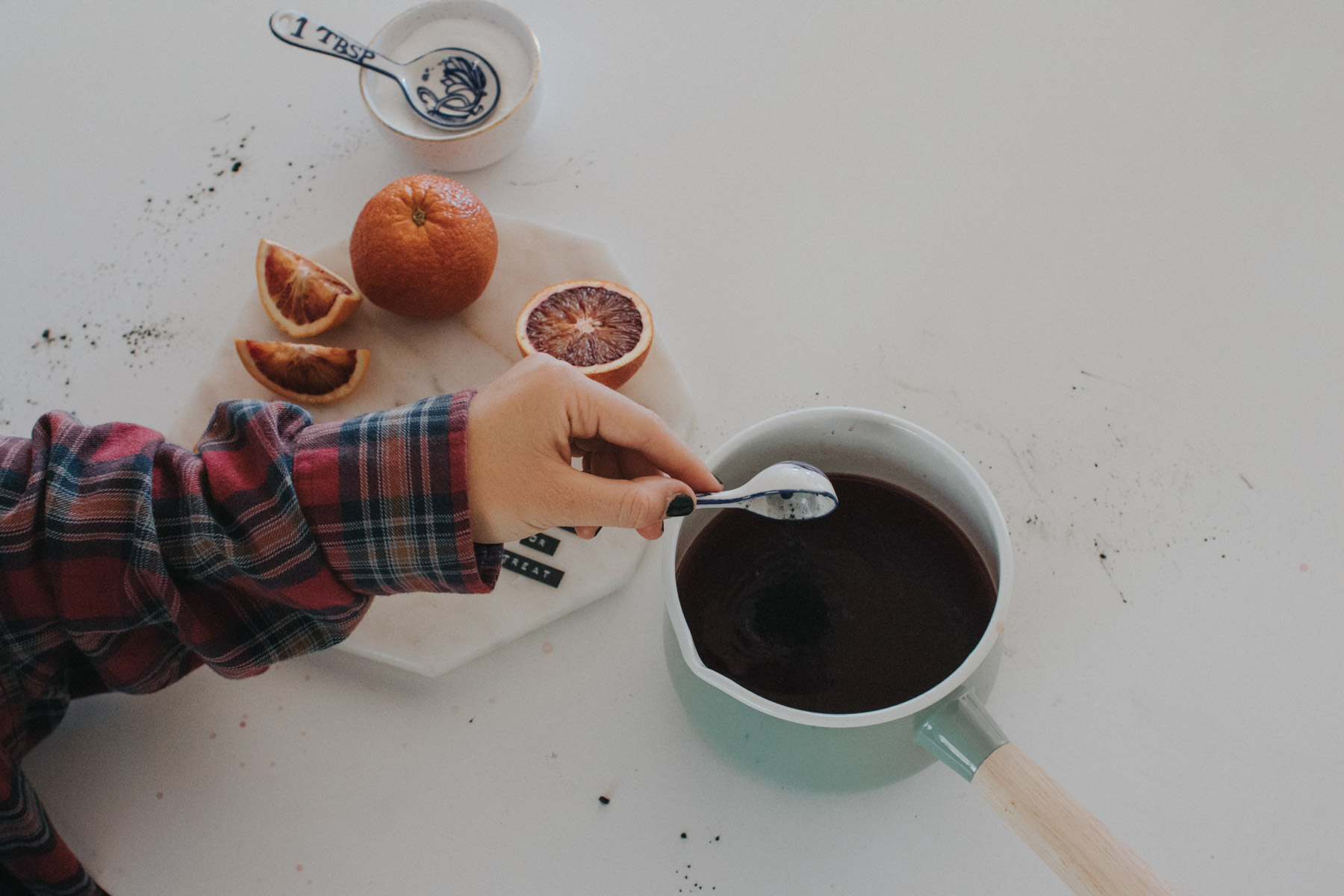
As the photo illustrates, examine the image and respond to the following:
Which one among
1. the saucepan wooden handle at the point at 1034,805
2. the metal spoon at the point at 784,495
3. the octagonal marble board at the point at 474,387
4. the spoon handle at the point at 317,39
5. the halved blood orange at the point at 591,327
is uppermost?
the spoon handle at the point at 317,39

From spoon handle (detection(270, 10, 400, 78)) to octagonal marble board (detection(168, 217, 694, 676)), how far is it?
19 centimetres

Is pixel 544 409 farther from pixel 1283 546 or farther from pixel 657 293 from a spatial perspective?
pixel 1283 546

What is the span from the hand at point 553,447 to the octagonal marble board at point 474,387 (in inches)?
6.8

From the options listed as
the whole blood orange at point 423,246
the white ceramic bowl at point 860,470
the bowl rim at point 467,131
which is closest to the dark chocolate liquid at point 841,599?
the white ceramic bowl at point 860,470

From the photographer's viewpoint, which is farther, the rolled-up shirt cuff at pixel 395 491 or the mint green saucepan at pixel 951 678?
the rolled-up shirt cuff at pixel 395 491

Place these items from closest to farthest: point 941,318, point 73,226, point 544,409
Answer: point 544,409 → point 941,318 → point 73,226

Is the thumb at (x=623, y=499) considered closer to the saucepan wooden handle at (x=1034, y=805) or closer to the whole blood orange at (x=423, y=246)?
the saucepan wooden handle at (x=1034, y=805)

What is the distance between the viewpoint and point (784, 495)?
1.79 feet

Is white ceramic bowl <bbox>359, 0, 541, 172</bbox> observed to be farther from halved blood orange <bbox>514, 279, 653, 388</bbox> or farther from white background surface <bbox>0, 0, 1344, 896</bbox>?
halved blood orange <bbox>514, 279, 653, 388</bbox>

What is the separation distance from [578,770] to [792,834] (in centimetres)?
17

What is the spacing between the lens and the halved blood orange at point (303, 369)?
0.81 m

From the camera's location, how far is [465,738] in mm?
701

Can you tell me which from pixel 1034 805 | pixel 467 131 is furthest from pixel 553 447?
pixel 467 131

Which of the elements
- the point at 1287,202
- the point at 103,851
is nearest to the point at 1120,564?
the point at 1287,202
